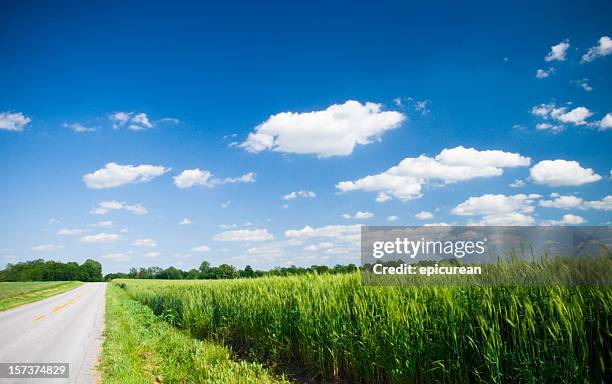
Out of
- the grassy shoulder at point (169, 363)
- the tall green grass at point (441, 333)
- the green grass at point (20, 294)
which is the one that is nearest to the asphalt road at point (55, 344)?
the grassy shoulder at point (169, 363)

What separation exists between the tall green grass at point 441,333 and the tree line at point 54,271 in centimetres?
14027

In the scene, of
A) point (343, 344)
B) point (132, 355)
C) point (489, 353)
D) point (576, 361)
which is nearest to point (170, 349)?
point (132, 355)

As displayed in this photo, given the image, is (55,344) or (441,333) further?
(55,344)

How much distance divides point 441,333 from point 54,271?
177m

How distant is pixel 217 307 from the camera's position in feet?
45.8

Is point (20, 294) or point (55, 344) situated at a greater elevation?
point (55, 344)

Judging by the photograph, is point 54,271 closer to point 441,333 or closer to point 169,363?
point 169,363

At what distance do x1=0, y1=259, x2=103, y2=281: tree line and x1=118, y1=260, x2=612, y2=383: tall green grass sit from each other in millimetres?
140274

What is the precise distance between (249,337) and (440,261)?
6378mm

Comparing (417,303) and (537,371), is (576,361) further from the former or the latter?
(417,303)

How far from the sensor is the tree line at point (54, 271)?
420ft

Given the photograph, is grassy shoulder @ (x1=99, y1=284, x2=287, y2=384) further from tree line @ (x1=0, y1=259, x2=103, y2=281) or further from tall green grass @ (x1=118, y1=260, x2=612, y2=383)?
tree line @ (x1=0, y1=259, x2=103, y2=281)

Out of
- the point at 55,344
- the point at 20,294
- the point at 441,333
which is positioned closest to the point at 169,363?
the point at 55,344

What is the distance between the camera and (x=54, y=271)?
147 m
